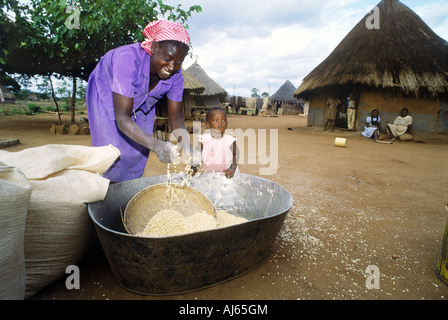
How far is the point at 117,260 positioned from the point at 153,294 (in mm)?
309

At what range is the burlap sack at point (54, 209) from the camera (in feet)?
4.28

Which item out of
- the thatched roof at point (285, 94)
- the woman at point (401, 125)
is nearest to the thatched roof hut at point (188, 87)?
the woman at point (401, 125)

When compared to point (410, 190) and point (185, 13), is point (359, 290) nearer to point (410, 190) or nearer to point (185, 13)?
point (410, 190)

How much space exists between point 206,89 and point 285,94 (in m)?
13.4

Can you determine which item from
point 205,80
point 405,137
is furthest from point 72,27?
point 205,80

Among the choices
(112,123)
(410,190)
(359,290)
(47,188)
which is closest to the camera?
(47,188)

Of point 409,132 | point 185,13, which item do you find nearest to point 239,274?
point 185,13

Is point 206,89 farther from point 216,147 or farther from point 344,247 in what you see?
point 344,247

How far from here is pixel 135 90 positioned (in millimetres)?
1847

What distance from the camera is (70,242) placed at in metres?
1.47

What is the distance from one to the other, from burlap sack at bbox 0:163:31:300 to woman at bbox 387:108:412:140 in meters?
10.9

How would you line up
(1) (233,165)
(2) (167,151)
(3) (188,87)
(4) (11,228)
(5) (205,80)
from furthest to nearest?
1. (5) (205,80)
2. (3) (188,87)
3. (1) (233,165)
4. (2) (167,151)
5. (4) (11,228)

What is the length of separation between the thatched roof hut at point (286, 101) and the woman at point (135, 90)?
2787 cm

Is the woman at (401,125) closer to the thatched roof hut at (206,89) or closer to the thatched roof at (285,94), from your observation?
the thatched roof hut at (206,89)
